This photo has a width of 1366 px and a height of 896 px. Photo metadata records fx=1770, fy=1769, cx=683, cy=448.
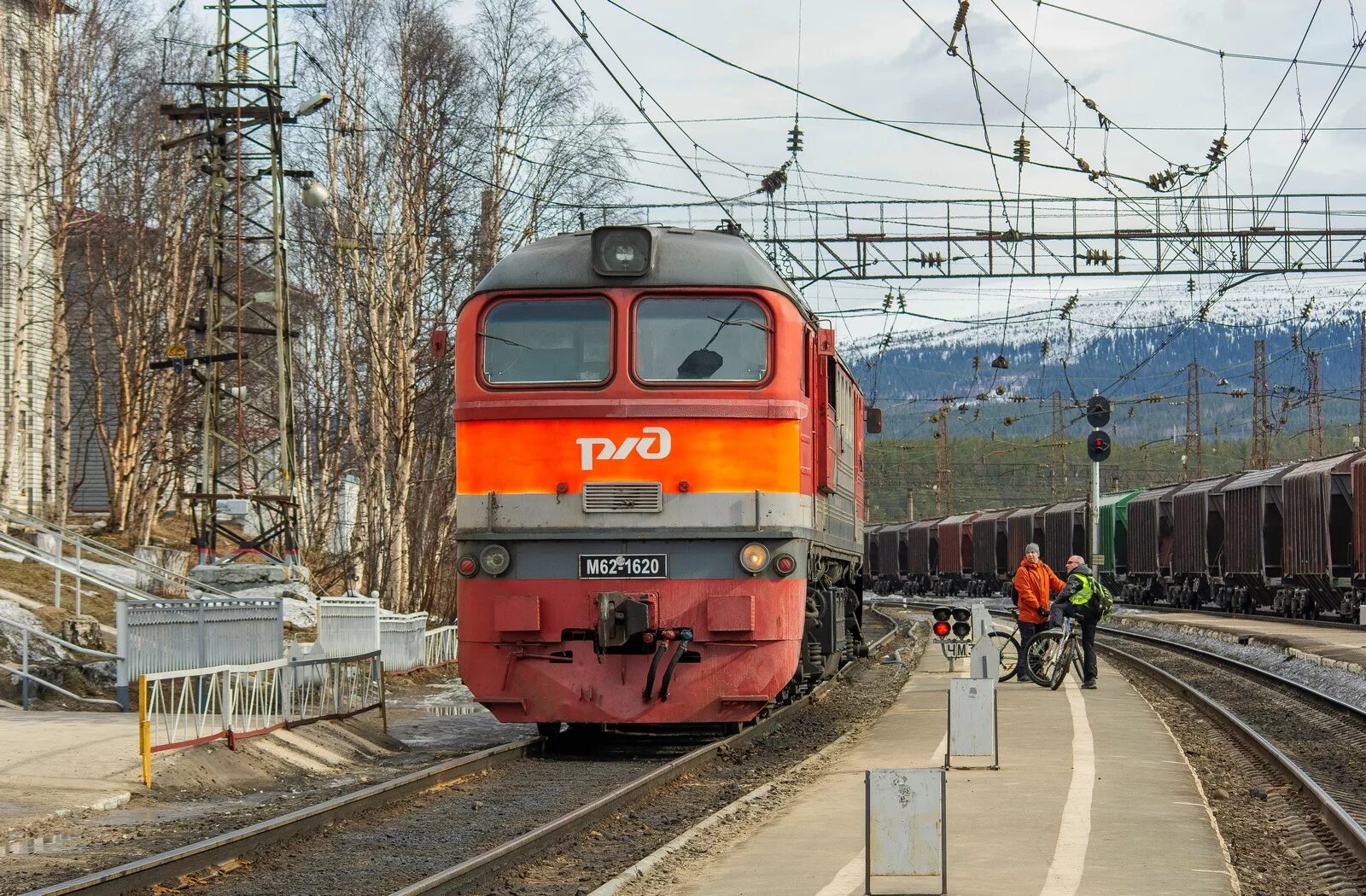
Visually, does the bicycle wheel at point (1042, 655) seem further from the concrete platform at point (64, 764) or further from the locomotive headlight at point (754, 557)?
the concrete platform at point (64, 764)

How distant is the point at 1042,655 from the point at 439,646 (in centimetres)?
877

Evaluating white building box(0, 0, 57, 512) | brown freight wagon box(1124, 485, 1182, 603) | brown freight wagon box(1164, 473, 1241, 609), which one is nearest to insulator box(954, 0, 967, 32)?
white building box(0, 0, 57, 512)

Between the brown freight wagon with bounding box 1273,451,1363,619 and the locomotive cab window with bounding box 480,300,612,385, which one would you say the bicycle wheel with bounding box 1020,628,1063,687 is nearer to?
the locomotive cab window with bounding box 480,300,612,385

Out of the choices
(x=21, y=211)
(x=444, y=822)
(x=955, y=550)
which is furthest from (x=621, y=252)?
(x=955, y=550)

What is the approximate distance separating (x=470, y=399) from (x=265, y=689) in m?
3.49

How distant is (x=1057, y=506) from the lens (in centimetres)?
5409

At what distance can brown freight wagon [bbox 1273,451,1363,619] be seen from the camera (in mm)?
34281

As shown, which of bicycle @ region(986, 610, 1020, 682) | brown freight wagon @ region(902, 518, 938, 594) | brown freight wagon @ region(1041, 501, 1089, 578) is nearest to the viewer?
bicycle @ region(986, 610, 1020, 682)

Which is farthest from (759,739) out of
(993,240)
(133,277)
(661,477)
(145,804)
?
(133,277)

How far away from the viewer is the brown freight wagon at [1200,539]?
142 ft

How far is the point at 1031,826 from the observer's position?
9359 millimetres

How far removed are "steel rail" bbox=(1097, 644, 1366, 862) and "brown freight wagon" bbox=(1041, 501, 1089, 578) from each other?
30.8 metres

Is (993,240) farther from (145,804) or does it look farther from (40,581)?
(145,804)

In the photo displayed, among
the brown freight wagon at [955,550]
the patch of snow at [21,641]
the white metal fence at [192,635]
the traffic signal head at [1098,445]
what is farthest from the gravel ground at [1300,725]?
the brown freight wagon at [955,550]
